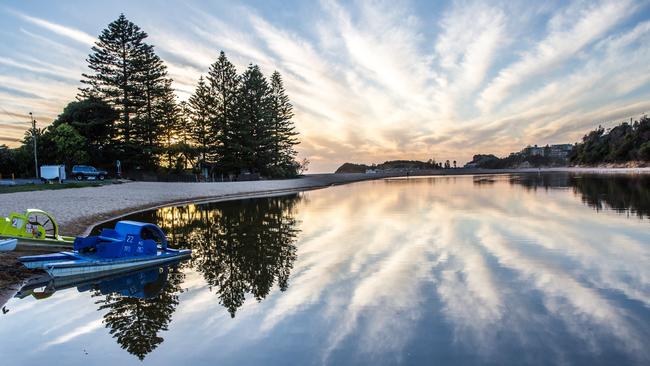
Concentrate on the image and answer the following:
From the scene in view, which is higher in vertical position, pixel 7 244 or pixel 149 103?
pixel 149 103

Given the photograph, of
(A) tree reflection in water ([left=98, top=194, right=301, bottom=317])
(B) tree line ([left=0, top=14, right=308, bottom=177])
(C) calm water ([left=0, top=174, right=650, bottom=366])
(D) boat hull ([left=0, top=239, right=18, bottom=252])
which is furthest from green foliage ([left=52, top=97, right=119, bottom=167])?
(C) calm water ([left=0, top=174, right=650, bottom=366])

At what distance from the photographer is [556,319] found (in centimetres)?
793

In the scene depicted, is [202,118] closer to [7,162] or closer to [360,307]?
[7,162]

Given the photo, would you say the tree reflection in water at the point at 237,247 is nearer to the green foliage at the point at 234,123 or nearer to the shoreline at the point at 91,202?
the shoreline at the point at 91,202

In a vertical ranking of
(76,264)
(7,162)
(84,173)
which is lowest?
(76,264)

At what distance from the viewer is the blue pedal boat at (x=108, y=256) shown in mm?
11430

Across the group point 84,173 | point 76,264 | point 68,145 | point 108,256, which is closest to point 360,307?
point 108,256

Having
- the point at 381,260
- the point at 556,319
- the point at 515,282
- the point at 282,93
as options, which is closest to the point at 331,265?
the point at 381,260

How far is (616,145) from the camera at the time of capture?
140 metres

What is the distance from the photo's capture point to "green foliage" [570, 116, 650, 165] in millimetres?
129500

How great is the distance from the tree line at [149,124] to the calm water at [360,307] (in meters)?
50.9

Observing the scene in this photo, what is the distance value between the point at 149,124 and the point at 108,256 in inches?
2185

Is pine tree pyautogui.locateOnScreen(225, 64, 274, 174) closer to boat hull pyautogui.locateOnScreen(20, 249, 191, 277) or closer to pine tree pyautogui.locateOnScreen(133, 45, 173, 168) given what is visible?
pine tree pyautogui.locateOnScreen(133, 45, 173, 168)

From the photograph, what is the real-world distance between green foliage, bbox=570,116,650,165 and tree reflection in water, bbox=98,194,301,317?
144m
